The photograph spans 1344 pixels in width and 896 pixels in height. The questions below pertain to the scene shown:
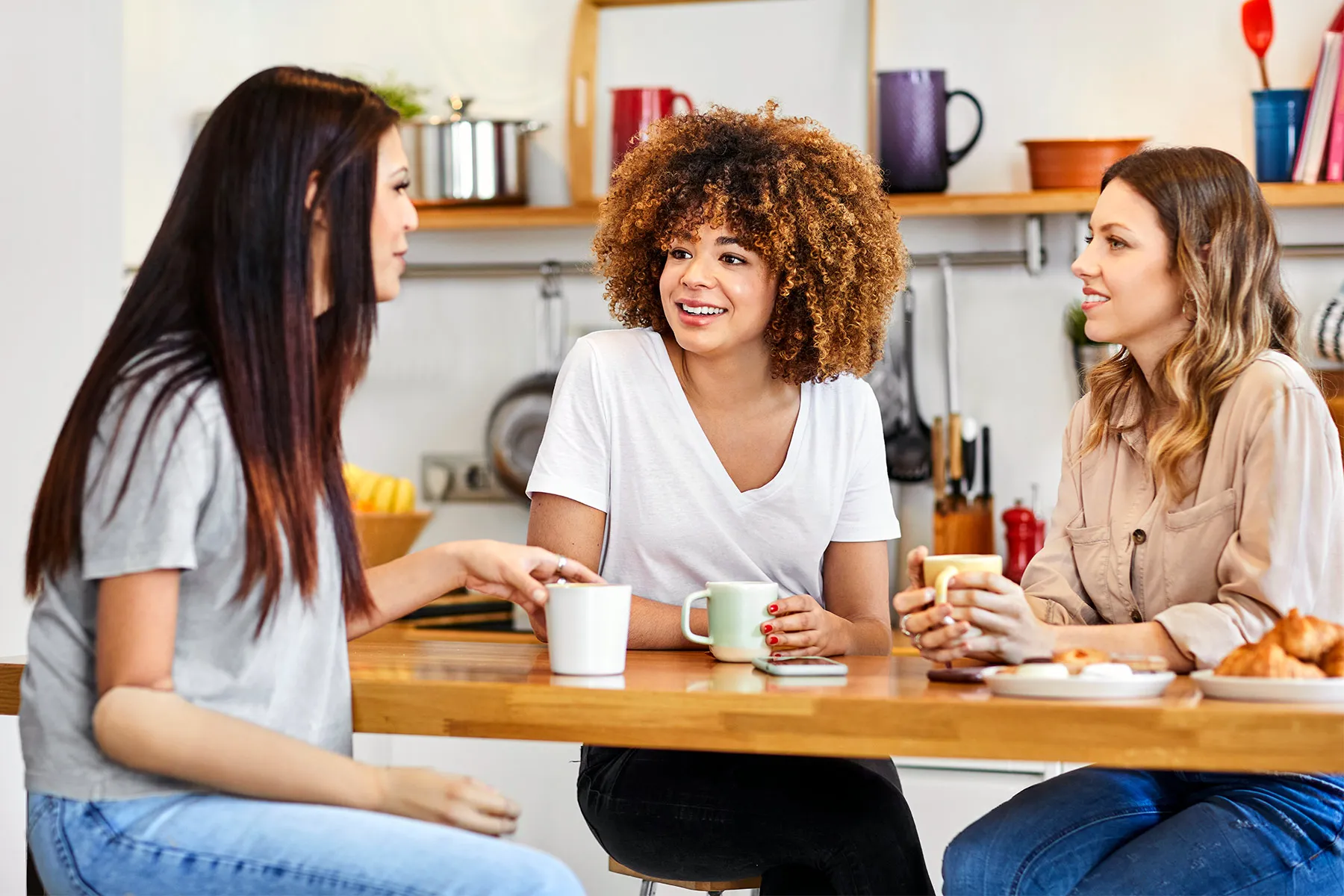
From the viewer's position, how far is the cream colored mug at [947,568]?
130 cm

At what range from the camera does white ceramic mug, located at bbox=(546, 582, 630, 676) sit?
125 centimetres

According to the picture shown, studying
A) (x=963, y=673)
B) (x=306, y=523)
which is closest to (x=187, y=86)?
(x=306, y=523)

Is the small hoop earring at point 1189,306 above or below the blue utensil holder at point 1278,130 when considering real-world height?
below

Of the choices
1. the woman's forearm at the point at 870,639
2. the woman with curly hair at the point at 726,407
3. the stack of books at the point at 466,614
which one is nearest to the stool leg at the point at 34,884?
the woman with curly hair at the point at 726,407

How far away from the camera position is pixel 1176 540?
1.46 meters

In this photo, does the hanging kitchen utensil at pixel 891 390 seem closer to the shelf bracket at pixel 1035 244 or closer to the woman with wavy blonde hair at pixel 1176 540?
the shelf bracket at pixel 1035 244

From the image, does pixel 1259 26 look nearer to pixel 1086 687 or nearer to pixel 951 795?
pixel 951 795

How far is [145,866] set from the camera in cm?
108

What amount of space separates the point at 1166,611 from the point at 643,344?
714 millimetres

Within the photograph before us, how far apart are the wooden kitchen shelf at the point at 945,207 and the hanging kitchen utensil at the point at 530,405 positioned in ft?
0.52

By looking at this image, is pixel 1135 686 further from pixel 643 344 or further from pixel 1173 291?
pixel 643 344

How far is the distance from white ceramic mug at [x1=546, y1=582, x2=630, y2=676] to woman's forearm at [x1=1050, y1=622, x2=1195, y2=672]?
0.40 m

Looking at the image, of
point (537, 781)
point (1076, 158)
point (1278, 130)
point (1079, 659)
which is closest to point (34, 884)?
point (1079, 659)

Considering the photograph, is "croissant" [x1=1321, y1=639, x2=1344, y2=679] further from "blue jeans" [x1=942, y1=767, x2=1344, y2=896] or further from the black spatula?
the black spatula
